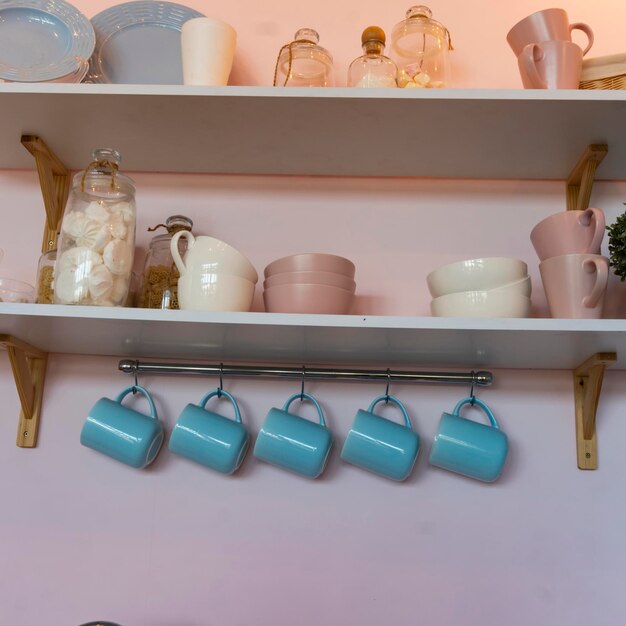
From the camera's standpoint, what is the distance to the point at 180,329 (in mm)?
1027

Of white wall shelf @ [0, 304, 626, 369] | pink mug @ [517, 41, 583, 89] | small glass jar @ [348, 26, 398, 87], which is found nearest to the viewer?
white wall shelf @ [0, 304, 626, 369]

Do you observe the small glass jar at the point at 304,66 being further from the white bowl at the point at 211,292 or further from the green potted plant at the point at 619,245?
the green potted plant at the point at 619,245

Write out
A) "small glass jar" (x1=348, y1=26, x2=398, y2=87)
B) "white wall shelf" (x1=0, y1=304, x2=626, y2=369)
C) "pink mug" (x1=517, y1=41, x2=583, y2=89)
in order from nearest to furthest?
"white wall shelf" (x1=0, y1=304, x2=626, y2=369)
"pink mug" (x1=517, y1=41, x2=583, y2=89)
"small glass jar" (x1=348, y1=26, x2=398, y2=87)

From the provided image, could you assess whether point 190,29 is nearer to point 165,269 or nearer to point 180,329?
point 165,269

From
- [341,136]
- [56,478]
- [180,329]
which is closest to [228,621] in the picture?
[56,478]

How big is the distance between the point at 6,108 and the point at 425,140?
2.25 feet

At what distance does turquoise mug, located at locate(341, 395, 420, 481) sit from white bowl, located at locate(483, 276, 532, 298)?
281mm

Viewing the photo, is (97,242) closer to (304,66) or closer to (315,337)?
(315,337)

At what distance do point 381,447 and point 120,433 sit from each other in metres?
0.43

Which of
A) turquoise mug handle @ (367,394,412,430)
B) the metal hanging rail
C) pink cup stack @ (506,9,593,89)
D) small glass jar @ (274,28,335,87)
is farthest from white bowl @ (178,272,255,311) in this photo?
pink cup stack @ (506,9,593,89)

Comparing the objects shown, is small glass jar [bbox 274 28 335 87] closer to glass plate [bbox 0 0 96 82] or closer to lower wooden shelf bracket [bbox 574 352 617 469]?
glass plate [bbox 0 0 96 82]

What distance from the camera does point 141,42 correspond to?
1257mm

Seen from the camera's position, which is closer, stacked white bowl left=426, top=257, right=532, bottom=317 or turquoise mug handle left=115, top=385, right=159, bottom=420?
stacked white bowl left=426, top=257, right=532, bottom=317

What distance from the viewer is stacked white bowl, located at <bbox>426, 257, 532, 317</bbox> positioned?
3.23 ft
